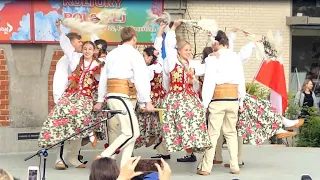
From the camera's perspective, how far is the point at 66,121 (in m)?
8.45

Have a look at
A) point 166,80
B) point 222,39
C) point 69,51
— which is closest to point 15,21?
point 69,51

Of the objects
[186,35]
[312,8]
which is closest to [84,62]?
[186,35]

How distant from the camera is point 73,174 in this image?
843cm

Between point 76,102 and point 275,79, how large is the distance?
9.71ft

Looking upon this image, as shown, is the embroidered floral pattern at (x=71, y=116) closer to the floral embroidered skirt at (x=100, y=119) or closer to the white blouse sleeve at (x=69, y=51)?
the floral embroidered skirt at (x=100, y=119)

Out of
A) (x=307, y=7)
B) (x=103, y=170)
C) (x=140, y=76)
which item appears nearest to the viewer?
(x=103, y=170)

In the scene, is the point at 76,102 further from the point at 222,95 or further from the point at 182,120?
the point at 222,95

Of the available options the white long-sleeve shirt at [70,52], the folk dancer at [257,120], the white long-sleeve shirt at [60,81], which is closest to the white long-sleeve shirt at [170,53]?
the folk dancer at [257,120]

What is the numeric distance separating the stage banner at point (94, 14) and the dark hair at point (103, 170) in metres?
5.53

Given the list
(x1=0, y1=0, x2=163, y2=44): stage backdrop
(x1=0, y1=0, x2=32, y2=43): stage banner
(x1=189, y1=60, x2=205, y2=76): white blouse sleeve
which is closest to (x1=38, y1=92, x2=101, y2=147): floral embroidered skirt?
(x1=189, y1=60, x2=205, y2=76): white blouse sleeve

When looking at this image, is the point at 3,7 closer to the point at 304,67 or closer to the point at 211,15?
the point at 211,15

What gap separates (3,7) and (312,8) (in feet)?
20.2

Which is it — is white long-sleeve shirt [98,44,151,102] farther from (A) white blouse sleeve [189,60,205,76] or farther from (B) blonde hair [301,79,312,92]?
(B) blonde hair [301,79,312,92]

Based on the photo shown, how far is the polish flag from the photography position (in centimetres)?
968
